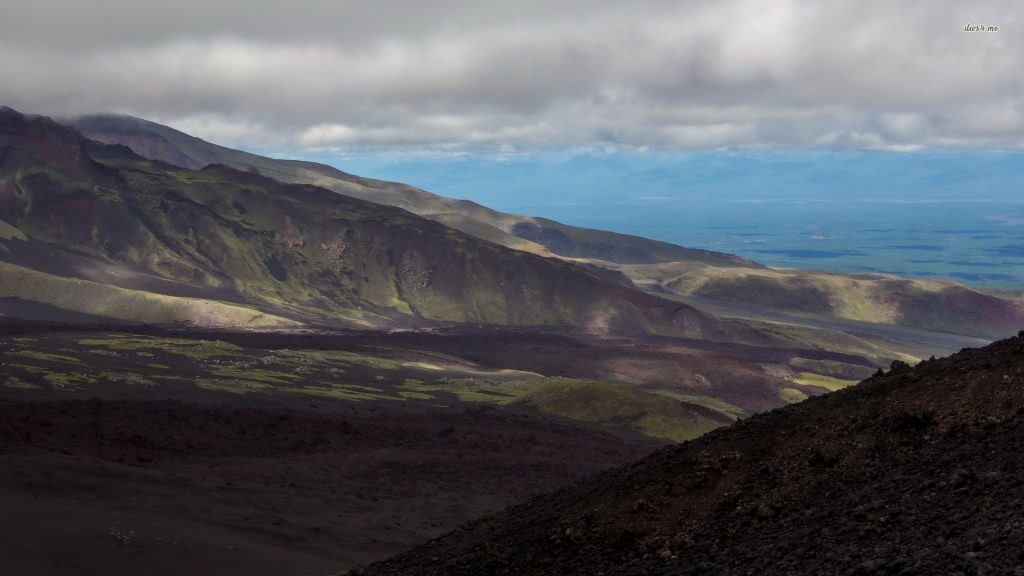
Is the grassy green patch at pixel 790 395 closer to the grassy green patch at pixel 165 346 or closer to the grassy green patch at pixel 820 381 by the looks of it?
the grassy green patch at pixel 820 381

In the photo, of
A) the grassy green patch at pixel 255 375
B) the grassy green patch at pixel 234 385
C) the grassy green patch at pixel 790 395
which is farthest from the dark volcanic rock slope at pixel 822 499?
the grassy green patch at pixel 790 395

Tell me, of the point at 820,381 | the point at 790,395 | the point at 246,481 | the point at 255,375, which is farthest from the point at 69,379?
the point at 820,381

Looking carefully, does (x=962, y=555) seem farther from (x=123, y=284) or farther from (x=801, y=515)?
(x=123, y=284)

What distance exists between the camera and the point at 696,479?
22375 mm

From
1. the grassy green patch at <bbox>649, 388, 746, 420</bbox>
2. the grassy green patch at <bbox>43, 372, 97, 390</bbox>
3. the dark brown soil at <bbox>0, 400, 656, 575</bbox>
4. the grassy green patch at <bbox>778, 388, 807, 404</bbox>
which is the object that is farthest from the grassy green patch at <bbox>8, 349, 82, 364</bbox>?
the grassy green patch at <bbox>778, 388, 807, 404</bbox>

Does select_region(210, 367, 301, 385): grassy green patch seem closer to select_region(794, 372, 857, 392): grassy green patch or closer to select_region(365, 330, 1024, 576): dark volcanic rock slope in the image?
select_region(365, 330, 1024, 576): dark volcanic rock slope

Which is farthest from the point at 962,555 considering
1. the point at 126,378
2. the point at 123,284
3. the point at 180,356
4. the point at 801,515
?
the point at 123,284

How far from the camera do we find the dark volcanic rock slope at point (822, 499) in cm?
1591

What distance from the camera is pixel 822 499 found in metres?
19.7

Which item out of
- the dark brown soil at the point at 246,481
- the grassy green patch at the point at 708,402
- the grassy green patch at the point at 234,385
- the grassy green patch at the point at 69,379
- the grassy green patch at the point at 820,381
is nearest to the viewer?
the dark brown soil at the point at 246,481

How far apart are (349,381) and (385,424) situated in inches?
1185

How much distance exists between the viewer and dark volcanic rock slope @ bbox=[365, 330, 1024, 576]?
15.9 metres

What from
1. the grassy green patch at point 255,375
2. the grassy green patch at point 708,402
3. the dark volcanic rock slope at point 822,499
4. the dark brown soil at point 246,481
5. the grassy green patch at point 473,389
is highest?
the dark volcanic rock slope at point 822,499

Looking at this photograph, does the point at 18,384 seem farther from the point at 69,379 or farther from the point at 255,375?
the point at 255,375
